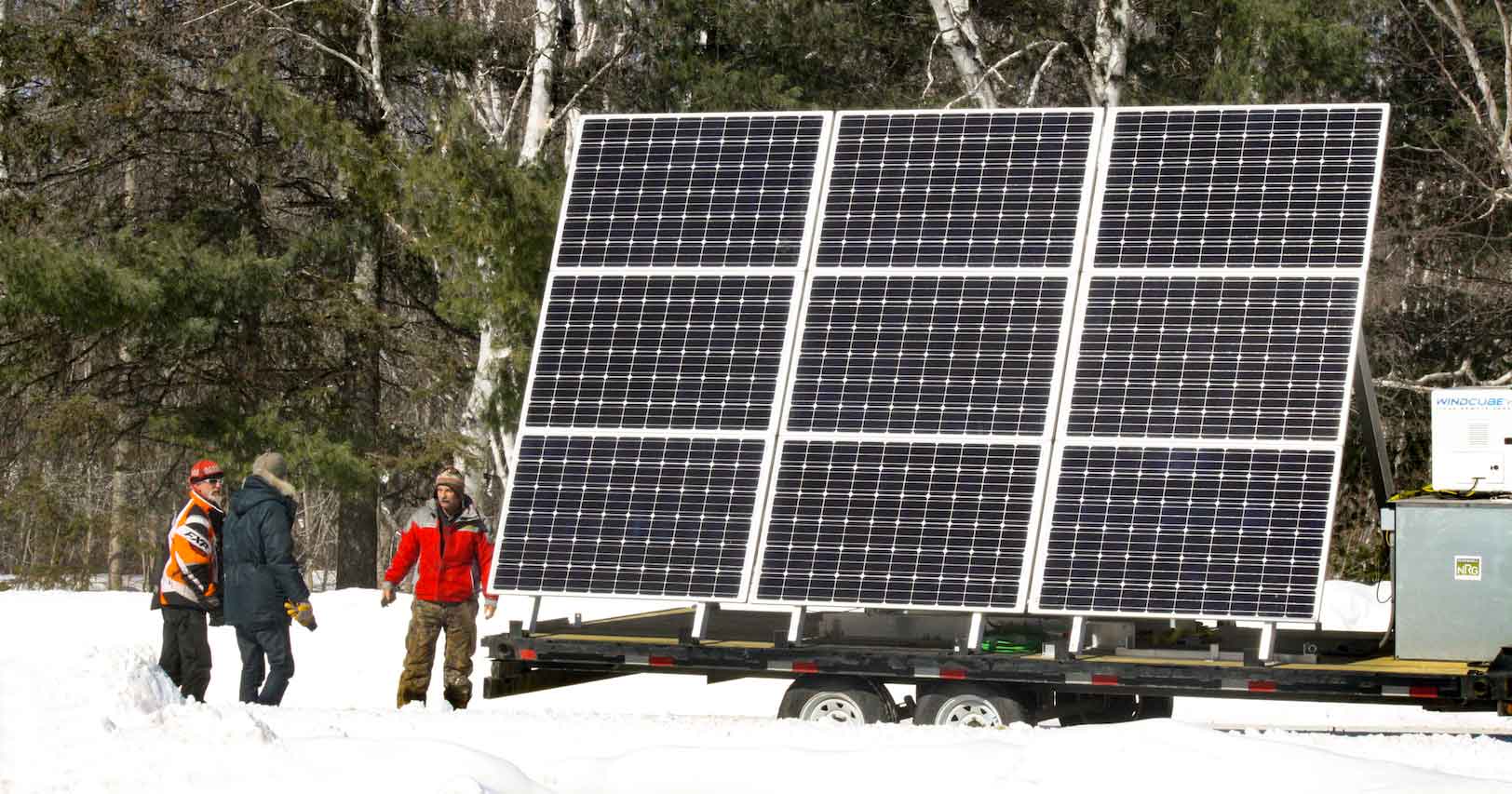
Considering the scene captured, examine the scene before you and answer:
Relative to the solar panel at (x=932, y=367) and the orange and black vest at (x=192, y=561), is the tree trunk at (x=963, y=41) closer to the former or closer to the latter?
the solar panel at (x=932, y=367)

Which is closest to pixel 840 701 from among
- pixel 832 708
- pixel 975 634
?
pixel 832 708

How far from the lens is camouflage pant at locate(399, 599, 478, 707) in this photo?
12.6m

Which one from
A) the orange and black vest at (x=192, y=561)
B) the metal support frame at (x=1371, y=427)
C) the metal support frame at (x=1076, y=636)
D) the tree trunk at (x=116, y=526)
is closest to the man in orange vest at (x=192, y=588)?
the orange and black vest at (x=192, y=561)

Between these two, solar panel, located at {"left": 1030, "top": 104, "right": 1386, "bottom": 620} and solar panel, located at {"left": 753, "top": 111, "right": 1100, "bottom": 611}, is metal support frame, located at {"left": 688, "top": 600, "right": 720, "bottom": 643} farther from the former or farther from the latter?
solar panel, located at {"left": 1030, "top": 104, "right": 1386, "bottom": 620}

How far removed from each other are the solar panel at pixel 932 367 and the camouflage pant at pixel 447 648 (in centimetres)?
245

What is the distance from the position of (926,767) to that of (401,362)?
78.2 feet

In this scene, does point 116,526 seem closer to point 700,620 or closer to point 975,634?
point 700,620

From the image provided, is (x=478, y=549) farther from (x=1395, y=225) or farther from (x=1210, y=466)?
(x=1395, y=225)

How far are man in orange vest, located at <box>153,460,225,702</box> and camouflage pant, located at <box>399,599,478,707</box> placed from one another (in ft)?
4.81

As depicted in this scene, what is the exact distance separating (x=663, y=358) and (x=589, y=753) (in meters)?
3.70

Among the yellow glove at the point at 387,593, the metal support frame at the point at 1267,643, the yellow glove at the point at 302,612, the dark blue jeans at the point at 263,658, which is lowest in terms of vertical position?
the dark blue jeans at the point at 263,658

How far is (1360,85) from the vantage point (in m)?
25.7

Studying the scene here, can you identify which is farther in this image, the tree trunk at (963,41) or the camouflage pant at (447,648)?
the tree trunk at (963,41)

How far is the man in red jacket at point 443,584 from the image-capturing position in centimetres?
1259
